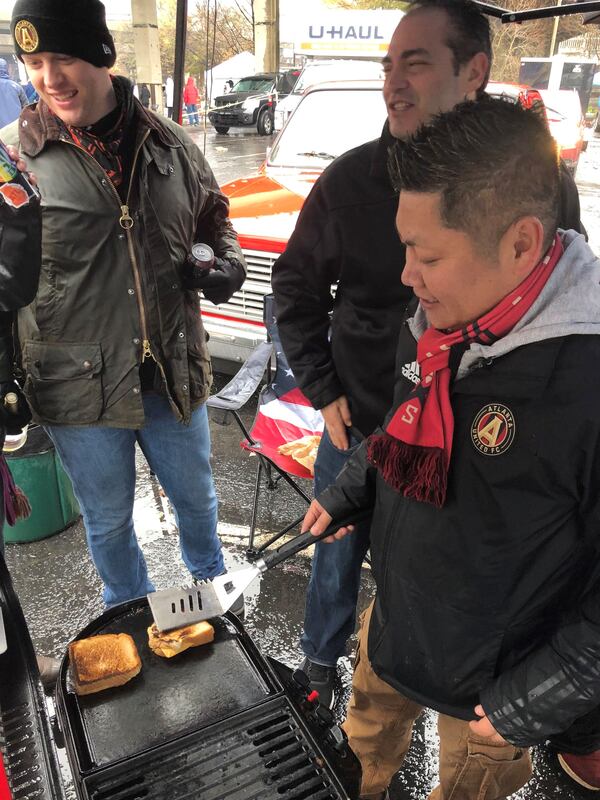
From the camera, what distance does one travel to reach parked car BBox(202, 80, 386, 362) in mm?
4227

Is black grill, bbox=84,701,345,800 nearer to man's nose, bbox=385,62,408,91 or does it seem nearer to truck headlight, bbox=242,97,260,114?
man's nose, bbox=385,62,408,91

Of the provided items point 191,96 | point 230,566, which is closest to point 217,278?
point 230,566

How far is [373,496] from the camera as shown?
1649 mm

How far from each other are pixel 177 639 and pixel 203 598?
5.1 inches

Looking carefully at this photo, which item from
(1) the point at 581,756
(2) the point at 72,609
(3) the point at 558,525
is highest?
(3) the point at 558,525

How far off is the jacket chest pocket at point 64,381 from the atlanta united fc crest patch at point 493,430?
4.15 feet

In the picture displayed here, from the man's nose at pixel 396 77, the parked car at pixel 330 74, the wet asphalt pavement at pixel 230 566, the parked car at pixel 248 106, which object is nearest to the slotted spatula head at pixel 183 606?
the wet asphalt pavement at pixel 230 566

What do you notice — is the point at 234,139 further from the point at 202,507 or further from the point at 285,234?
the point at 202,507

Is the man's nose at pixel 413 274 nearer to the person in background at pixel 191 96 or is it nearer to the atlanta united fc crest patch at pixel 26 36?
the atlanta united fc crest patch at pixel 26 36

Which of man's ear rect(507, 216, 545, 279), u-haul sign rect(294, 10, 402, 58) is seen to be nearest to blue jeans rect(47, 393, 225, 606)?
man's ear rect(507, 216, 545, 279)

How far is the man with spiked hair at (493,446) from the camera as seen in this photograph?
3.43 feet

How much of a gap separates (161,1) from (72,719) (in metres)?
3.29

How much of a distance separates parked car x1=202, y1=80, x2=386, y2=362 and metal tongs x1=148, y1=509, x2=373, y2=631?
9.83 feet

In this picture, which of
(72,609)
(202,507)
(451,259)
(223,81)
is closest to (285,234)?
(202,507)
